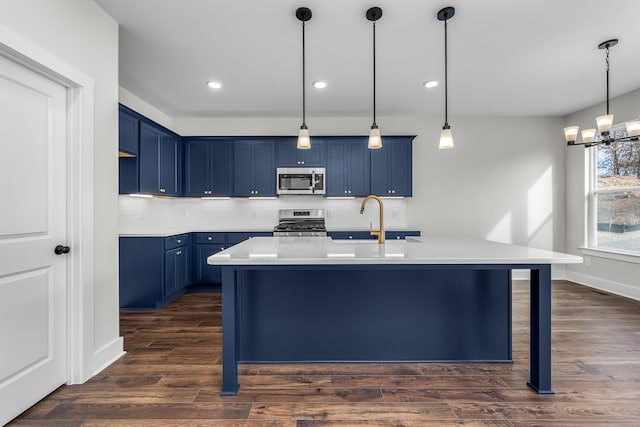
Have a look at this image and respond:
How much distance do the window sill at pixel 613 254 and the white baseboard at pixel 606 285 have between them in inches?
12.9

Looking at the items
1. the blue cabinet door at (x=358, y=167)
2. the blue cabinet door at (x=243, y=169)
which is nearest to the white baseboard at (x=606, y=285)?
the blue cabinet door at (x=358, y=167)

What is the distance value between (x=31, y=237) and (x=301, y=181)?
11.0 feet

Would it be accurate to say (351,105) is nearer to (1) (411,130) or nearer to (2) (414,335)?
(1) (411,130)

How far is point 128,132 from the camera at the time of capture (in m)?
3.48

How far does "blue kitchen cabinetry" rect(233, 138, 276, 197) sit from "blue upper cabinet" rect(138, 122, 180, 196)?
0.84m

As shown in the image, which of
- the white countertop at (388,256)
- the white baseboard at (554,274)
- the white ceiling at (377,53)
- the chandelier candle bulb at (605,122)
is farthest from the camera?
the white baseboard at (554,274)

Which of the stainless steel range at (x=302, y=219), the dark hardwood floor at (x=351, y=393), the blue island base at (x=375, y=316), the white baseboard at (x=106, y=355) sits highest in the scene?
the stainless steel range at (x=302, y=219)

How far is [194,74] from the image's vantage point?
140 inches

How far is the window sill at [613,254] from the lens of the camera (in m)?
4.09

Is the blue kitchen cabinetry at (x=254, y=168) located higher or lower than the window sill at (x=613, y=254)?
higher

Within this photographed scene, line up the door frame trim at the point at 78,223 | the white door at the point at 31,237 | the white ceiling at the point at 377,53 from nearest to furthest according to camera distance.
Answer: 1. the white door at the point at 31,237
2. the door frame trim at the point at 78,223
3. the white ceiling at the point at 377,53

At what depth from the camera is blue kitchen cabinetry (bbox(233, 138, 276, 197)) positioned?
4930mm

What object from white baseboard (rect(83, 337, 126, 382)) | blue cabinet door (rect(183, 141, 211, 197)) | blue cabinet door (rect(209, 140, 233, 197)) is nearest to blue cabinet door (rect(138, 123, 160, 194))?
blue cabinet door (rect(183, 141, 211, 197))

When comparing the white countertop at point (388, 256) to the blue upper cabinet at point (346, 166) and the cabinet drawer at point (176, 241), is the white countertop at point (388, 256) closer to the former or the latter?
the cabinet drawer at point (176, 241)
